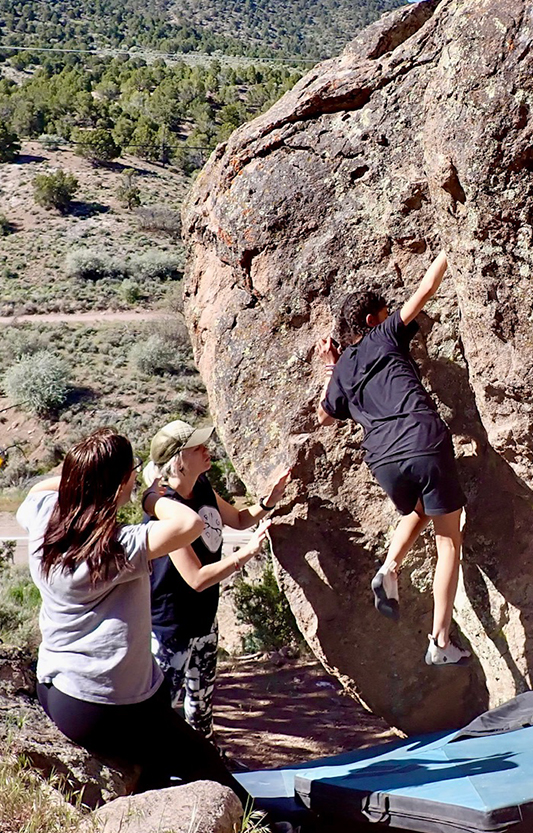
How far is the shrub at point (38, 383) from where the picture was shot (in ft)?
71.4

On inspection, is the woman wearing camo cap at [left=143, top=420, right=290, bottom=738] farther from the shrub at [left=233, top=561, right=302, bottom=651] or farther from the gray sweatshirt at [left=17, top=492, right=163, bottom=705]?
the shrub at [left=233, top=561, right=302, bottom=651]

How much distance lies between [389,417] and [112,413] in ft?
58.7

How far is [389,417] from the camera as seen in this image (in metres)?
4.08

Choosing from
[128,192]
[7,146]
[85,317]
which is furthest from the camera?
[7,146]

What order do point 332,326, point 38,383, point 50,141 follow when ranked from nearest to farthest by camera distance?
1. point 332,326
2. point 38,383
3. point 50,141

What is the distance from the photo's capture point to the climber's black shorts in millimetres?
3984

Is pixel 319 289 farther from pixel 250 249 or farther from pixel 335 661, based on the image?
pixel 335 661

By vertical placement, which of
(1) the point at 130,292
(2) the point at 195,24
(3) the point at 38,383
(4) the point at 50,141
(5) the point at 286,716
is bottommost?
(3) the point at 38,383

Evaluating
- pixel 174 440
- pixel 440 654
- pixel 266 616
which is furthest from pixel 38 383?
pixel 440 654

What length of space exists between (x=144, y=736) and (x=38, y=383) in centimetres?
1985

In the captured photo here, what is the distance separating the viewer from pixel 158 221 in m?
36.4

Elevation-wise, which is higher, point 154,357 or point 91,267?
point 91,267

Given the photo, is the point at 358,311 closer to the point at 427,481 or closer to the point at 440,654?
the point at 427,481

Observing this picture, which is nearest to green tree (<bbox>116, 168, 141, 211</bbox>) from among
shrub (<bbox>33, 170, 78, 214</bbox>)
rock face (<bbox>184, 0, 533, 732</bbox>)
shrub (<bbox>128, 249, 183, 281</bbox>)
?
shrub (<bbox>33, 170, 78, 214</bbox>)
